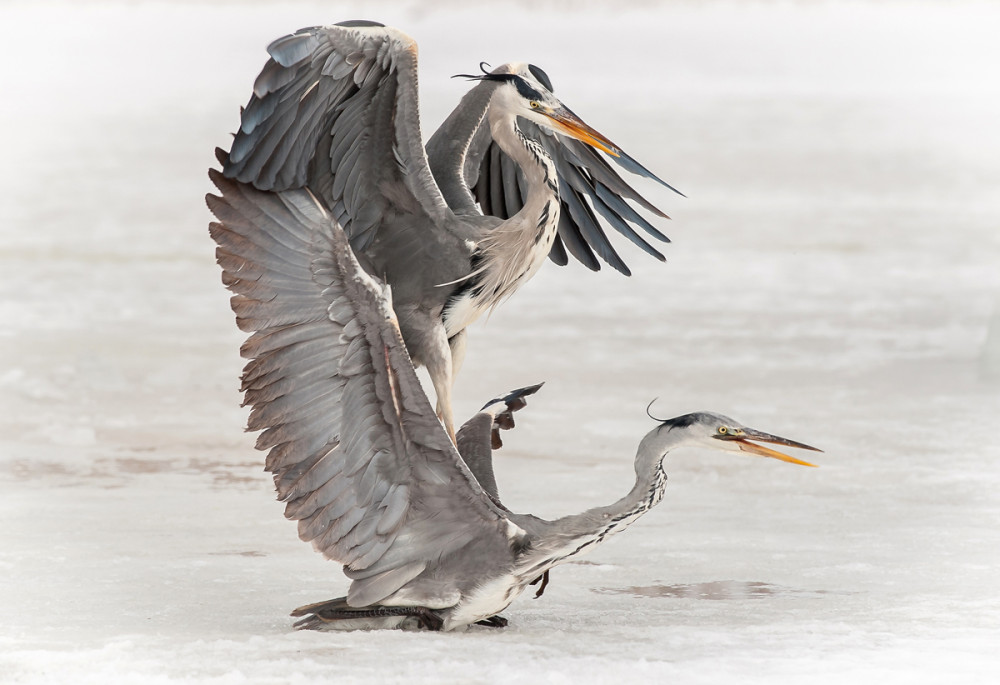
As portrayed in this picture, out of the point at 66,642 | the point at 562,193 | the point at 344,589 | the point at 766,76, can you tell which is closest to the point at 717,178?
the point at 766,76

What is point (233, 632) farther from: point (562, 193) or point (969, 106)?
point (969, 106)

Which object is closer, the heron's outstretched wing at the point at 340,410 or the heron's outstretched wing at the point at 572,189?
the heron's outstretched wing at the point at 340,410

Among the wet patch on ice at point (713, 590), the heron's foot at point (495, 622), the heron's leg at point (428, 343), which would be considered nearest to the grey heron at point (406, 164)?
the heron's leg at point (428, 343)

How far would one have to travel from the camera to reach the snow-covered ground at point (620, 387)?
167 inches

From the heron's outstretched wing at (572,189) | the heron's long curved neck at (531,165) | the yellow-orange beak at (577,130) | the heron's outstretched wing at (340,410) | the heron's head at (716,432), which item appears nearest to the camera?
the heron's outstretched wing at (340,410)

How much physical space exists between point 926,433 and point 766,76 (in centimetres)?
1260

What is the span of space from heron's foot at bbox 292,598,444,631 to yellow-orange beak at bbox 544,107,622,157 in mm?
1579

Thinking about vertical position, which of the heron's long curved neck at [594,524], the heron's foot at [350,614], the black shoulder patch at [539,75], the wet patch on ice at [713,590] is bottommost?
the wet patch on ice at [713,590]

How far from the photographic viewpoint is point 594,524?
424cm

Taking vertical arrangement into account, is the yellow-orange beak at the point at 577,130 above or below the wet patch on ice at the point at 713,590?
above

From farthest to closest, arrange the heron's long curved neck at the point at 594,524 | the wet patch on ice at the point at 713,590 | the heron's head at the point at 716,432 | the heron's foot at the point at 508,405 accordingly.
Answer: the heron's foot at the point at 508,405
the wet patch on ice at the point at 713,590
the heron's head at the point at 716,432
the heron's long curved neck at the point at 594,524

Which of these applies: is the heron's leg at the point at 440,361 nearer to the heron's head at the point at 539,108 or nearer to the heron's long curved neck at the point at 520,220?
the heron's long curved neck at the point at 520,220

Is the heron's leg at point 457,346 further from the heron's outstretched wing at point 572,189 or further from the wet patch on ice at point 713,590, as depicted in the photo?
the wet patch on ice at point 713,590

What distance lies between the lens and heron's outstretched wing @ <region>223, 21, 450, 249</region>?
4320 millimetres
